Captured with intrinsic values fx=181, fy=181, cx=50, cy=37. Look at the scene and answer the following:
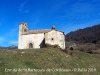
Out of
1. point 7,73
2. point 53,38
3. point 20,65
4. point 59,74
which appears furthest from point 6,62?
point 53,38

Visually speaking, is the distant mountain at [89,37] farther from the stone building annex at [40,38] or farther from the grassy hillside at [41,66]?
the grassy hillside at [41,66]

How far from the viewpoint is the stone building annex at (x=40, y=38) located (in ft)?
144

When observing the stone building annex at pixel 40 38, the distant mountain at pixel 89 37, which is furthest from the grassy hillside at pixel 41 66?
the distant mountain at pixel 89 37

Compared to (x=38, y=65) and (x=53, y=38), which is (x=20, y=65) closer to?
(x=38, y=65)

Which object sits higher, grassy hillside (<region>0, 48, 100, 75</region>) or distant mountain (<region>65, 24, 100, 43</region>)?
distant mountain (<region>65, 24, 100, 43</region>)

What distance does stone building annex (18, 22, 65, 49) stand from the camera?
43991 millimetres

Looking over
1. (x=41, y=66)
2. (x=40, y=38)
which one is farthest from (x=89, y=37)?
(x=41, y=66)

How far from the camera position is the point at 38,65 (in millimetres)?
23609

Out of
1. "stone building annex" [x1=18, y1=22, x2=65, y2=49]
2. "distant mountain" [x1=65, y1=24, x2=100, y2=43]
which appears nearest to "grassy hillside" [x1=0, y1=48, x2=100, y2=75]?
"stone building annex" [x1=18, y1=22, x2=65, y2=49]

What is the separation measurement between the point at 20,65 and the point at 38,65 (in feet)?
8.29

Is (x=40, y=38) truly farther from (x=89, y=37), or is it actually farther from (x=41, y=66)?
(x=89, y=37)

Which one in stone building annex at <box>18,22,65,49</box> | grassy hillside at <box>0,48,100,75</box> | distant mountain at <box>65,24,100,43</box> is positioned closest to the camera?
grassy hillside at <box>0,48,100,75</box>

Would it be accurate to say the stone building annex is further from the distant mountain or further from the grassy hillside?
the distant mountain

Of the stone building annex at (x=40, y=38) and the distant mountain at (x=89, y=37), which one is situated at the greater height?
the distant mountain at (x=89, y=37)
